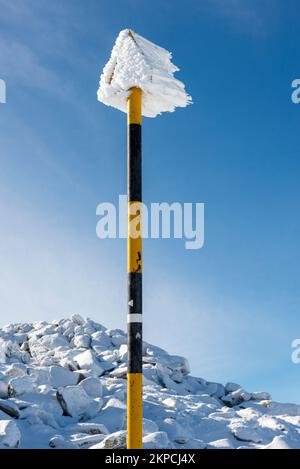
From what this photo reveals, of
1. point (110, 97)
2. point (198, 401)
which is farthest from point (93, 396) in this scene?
point (110, 97)

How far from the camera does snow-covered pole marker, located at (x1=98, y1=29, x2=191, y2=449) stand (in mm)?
6180

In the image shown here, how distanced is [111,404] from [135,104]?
18.3 ft

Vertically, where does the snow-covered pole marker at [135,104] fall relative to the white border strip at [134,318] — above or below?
above

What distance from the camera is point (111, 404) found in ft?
33.1

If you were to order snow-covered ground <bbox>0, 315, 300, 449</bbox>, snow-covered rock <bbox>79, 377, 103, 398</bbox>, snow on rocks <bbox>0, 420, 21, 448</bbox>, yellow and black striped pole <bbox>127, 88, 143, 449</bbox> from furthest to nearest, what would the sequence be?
snow-covered rock <bbox>79, 377, 103, 398</bbox>
snow-covered ground <bbox>0, 315, 300, 449</bbox>
snow on rocks <bbox>0, 420, 21, 448</bbox>
yellow and black striped pole <bbox>127, 88, 143, 449</bbox>

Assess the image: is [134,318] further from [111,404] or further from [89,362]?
[89,362]

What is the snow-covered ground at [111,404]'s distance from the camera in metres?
8.55

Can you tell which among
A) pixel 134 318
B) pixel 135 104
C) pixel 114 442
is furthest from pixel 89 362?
pixel 135 104

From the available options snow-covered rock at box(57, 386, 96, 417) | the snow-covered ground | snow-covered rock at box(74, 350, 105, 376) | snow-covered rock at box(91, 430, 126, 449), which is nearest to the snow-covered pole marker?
snow-covered rock at box(91, 430, 126, 449)

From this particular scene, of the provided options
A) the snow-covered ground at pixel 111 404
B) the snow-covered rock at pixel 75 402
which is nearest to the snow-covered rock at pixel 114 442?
the snow-covered ground at pixel 111 404

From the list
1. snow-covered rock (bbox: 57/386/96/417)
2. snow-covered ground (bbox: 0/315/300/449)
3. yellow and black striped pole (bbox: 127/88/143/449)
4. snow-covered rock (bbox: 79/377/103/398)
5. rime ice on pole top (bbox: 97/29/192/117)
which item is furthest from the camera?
snow-covered rock (bbox: 79/377/103/398)

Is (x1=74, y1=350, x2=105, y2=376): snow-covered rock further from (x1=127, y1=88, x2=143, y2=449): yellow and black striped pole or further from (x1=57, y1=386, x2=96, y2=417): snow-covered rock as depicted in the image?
(x1=127, y1=88, x2=143, y2=449): yellow and black striped pole

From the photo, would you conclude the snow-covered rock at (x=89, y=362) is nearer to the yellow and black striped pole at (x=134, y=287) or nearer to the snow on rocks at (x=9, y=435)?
the snow on rocks at (x=9, y=435)
